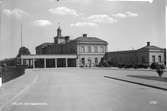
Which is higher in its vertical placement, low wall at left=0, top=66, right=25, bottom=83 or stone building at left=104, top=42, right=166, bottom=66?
stone building at left=104, top=42, right=166, bottom=66

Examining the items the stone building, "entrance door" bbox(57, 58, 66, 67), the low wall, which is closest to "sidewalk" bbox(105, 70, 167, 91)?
the low wall

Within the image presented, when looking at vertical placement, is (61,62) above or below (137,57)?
below

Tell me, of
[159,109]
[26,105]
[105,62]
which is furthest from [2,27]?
[105,62]

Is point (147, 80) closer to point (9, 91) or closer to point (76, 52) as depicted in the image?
point (9, 91)

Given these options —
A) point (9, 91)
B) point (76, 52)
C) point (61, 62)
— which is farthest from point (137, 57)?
point (9, 91)

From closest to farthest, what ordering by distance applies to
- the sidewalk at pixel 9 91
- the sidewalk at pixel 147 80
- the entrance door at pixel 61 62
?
1. the sidewalk at pixel 9 91
2. the sidewalk at pixel 147 80
3. the entrance door at pixel 61 62

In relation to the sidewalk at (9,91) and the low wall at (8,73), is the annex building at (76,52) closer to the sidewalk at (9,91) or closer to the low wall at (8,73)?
the low wall at (8,73)

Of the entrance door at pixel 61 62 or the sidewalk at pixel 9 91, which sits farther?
the entrance door at pixel 61 62

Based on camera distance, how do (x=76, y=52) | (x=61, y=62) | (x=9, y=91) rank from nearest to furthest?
(x=9, y=91) → (x=61, y=62) → (x=76, y=52)

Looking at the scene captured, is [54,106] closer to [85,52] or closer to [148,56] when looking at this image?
[148,56]

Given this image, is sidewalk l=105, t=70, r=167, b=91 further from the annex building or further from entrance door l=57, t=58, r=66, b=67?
entrance door l=57, t=58, r=66, b=67

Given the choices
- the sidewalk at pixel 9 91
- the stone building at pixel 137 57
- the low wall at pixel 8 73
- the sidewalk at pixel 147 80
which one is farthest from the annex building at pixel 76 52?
the sidewalk at pixel 9 91

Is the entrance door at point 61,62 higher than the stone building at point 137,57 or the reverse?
the reverse

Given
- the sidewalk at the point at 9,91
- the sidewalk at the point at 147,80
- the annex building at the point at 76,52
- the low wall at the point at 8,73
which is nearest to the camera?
the sidewalk at the point at 9,91
